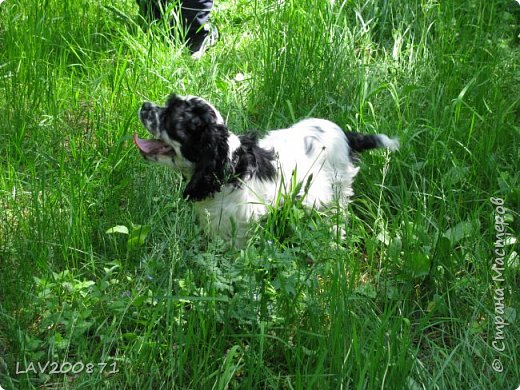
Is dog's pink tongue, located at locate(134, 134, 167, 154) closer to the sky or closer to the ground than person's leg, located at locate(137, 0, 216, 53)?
closer to the ground

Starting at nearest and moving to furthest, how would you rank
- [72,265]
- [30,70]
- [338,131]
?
[72,265]
[338,131]
[30,70]

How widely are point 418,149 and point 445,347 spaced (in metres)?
1.49

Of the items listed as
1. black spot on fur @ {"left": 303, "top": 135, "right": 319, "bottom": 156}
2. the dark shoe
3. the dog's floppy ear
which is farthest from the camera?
the dark shoe

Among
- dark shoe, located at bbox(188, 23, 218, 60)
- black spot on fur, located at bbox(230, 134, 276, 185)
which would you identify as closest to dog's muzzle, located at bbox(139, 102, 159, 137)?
black spot on fur, located at bbox(230, 134, 276, 185)

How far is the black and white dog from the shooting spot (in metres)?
3.42

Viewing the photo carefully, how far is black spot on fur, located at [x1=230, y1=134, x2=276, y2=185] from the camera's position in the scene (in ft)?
11.5

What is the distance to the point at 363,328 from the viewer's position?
260cm

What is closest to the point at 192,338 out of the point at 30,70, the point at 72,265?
the point at 72,265

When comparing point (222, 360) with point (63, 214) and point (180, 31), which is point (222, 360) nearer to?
point (63, 214)

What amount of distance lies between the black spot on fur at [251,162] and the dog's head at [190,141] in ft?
0.32

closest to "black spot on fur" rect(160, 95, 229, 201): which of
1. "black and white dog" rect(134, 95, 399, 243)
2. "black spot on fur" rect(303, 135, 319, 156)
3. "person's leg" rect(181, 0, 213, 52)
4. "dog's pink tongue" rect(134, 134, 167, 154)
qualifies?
"black and white dog" rect(134, 95, 399, 243)

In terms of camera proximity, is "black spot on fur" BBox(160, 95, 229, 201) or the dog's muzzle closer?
"black spot on fur" BBox(160, 95, 229, 201)

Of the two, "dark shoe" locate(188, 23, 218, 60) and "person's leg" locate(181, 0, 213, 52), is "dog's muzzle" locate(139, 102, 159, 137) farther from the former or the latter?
"person's leg" locate(181, 0, 213, 52)

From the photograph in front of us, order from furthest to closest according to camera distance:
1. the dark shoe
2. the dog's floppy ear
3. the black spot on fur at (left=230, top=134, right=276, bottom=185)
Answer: the dark shoe
the black spot on fur at (left=230, top=134, right=276, bottom=185)
the dog's floppy ear
